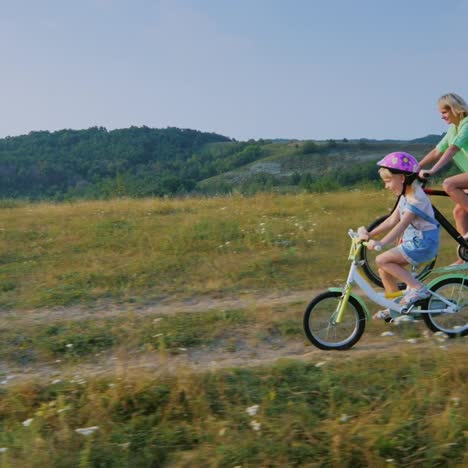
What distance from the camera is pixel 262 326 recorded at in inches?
197

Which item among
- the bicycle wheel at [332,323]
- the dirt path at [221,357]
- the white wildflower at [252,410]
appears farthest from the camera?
the bicycle wheel at [332,323]

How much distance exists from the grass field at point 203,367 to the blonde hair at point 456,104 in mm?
2319

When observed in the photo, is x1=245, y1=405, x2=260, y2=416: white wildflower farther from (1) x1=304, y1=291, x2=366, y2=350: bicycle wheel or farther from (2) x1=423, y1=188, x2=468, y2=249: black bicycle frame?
(2) x1=423, y1=188, x2=468, y2=249: black bicycle frame

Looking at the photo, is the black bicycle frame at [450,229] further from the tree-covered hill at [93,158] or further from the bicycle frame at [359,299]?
the tree-covered hill at [93,158]

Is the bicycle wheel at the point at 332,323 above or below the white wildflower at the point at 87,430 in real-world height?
above

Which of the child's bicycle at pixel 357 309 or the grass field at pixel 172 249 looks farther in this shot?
the grass field at pixel 172 249

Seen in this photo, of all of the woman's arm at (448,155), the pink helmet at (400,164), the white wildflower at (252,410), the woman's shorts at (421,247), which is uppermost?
the woman's arm at (448,155)

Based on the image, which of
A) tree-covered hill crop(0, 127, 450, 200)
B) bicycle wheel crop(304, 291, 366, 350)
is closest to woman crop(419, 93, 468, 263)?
bicycle wheel crop(304, 291, 366, 350)

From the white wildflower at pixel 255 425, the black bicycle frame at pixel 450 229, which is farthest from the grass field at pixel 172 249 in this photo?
the white wildflower at pixel 255 425

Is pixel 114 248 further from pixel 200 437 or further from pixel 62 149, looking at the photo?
pixel 62 149

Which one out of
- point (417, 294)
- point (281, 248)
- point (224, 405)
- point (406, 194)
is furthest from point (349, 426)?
point (281, 248)

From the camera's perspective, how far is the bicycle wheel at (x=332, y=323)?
14.8 feet

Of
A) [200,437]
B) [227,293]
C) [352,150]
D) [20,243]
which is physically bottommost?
[200,437]

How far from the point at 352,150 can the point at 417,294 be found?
66.3m
